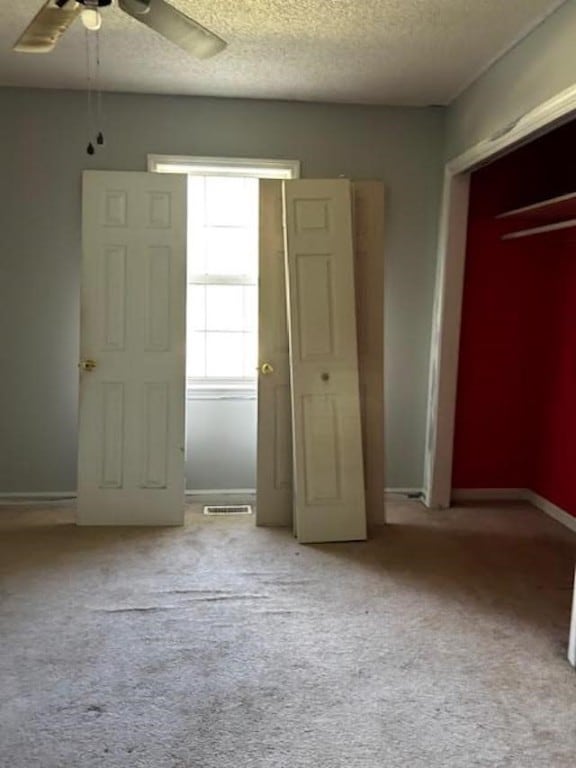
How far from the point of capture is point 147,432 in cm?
421

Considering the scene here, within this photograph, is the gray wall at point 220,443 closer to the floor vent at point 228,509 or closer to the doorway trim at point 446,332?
the floor vent at point 228,509

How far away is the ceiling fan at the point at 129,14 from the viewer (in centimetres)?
237

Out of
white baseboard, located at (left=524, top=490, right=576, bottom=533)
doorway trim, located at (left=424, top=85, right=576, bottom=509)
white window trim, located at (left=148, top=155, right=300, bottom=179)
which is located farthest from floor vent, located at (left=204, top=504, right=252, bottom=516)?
white window trim, located at (left=148, top=155, right=300, bottom=179)

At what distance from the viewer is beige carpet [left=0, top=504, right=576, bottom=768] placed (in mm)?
2215

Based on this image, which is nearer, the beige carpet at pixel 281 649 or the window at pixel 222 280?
the beige carpet at pixel 281 649

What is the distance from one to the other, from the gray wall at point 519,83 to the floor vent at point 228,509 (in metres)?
2.53

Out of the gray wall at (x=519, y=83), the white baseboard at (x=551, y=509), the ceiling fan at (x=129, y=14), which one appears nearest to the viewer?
the ceiling fan at (x=129, y=14)

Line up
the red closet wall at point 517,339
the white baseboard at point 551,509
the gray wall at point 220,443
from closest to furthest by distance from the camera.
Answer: the white baseboard at point 551,509 → the red closet wall at point 517,339 → the gray wall at point 220,443

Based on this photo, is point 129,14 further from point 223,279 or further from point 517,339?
A: point 517,339

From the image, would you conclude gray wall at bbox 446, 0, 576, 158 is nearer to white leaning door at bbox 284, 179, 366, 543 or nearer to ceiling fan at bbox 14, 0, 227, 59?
white leaning door at bbox 284, 179, 366, 543

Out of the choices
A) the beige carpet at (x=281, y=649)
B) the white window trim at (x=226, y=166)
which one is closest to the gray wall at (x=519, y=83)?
the white window trim at (x=226, y=166)

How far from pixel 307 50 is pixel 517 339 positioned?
228 cm

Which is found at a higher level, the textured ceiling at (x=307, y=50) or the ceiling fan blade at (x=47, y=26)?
the textured ceiling at (x=307, y=50)

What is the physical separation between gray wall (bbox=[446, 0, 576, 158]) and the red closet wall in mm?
500
